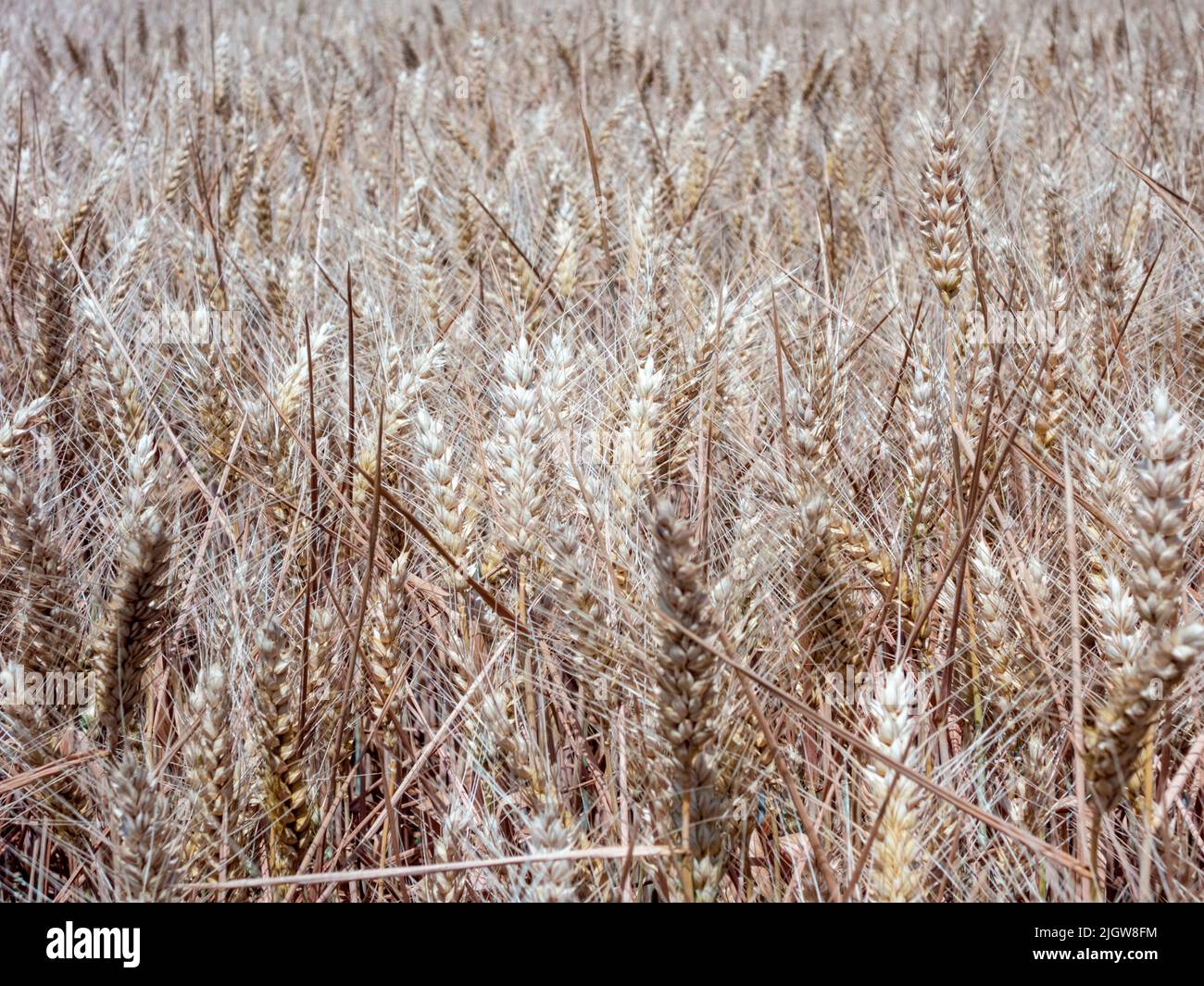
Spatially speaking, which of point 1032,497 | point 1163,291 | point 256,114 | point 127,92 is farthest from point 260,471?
point 127,92

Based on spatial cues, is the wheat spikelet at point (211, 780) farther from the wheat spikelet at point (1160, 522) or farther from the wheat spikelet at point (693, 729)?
the wheat spikelet at point (1160, 522)

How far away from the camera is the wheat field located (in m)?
0.86

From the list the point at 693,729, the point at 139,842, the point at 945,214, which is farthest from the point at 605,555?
the point at 945,214

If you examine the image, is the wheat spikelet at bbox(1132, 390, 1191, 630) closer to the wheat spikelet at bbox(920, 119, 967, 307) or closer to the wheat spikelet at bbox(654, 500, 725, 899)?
the wheat spikelet at bbox(654, 500, 725, 899)

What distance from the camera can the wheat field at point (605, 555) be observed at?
33.9 inches

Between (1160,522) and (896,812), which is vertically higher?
(1160,522)

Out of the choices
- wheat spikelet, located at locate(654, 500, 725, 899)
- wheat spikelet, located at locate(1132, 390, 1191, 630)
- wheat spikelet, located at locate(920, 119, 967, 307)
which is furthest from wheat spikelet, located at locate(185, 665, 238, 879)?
wheat spikelet, located at locate(920, 119, 967, 307)

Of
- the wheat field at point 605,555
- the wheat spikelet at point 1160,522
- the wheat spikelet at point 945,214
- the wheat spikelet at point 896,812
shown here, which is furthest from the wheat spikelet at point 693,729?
the wheat spikelet at point 945,214

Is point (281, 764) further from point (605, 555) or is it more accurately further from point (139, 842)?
point (605, 555)

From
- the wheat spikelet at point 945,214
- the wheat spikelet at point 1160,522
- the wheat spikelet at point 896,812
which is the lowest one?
the wheat spikelet at point 896,812

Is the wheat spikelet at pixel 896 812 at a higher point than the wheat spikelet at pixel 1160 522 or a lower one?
lower

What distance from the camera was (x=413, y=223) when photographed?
6.10 feet

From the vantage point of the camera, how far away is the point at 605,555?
1047 millimetres
